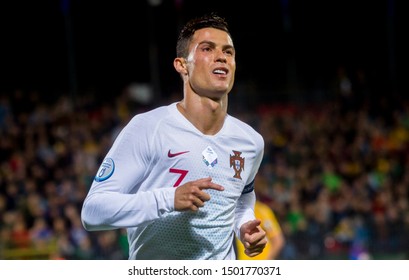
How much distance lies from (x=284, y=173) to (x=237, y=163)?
8297 millimetres

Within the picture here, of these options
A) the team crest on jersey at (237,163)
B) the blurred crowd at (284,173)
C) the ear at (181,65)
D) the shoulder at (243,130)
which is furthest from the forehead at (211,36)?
the blurred crowd at (284,173)

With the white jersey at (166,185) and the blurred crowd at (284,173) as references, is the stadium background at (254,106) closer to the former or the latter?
the blurred crowd at (284,173)

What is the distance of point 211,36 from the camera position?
3875 mm

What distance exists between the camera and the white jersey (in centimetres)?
356

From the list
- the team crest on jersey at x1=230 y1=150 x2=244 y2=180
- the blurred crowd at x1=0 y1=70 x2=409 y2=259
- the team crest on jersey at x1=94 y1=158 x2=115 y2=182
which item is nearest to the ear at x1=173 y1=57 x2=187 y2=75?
the team crest on jersey at x1=230 y1=150 x2=244 y2=180

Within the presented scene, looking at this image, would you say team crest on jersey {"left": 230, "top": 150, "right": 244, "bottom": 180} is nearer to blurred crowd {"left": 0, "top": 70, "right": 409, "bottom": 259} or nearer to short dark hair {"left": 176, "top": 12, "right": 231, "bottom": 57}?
short dark hair {"left": 176, "top": 12, "right": 231, "bottom": 57}

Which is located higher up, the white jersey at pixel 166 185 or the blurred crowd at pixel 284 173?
the white jersey at pixel 166 185

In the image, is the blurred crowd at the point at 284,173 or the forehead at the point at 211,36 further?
the blurred crowd at the point at 284,173

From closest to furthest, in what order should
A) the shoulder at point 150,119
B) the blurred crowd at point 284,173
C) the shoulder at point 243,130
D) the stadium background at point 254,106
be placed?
1. the shoulder at point 150,119
2. the shoulder at point 243,130
3. the blurred crowd at point 284,173
4. the stadium background at point 254,106

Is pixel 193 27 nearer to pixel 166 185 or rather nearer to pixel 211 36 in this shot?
pixel 211 36

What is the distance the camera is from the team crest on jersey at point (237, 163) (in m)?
3.94

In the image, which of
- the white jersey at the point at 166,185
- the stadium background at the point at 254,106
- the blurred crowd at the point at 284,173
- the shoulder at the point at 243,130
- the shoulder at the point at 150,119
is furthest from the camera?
the stadium background at the point at 254,106
